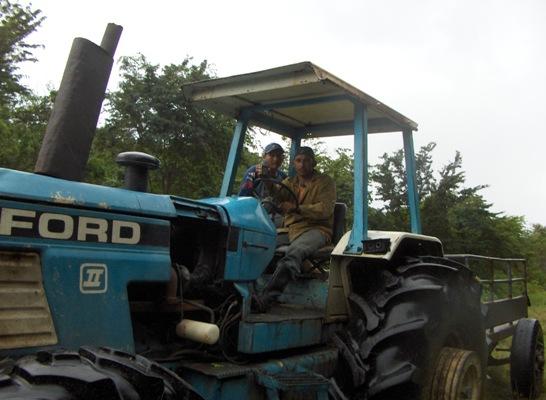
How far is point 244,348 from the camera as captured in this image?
122 inches

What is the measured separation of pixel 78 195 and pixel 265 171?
1.84m

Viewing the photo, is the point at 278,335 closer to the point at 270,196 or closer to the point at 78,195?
the point at 270,196

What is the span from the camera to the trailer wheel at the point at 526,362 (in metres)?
5.06

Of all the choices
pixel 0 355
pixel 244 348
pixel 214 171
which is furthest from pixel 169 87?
pixel 0 355

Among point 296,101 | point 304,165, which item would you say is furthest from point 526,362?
point 296,101

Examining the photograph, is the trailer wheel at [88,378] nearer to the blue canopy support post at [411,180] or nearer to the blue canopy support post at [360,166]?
the blue canopy support post at [360,166]

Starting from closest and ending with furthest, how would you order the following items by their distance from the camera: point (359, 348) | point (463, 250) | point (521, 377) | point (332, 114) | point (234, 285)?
point (234, 285) → point (359, 348) → point (332, 114) → point (521, 377) → point (463, 250)

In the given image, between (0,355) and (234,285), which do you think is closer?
(0,355)

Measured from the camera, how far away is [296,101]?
13.6 feet

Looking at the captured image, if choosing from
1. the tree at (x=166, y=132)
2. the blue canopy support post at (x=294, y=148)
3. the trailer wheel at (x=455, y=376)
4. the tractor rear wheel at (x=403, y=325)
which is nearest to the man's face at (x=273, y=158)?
the blue canopy support post at (x=294, y=148)

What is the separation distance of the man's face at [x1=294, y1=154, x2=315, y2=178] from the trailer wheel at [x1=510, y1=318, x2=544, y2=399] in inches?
108

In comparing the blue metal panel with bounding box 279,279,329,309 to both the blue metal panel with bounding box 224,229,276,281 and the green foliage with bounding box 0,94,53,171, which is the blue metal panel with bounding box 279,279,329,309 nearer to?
the blue metal panel with bounding box 224,229,276,281

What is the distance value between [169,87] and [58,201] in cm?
1091

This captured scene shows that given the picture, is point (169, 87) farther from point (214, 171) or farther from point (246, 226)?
point (246, 226)
